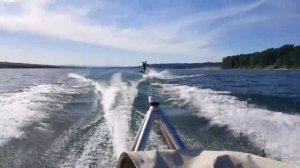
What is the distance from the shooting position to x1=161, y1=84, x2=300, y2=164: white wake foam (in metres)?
7.87

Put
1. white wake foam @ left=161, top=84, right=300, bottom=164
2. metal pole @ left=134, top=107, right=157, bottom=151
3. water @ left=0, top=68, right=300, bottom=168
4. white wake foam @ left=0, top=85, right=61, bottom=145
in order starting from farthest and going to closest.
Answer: white wake foam @ left=0, top=85, right=61, bottom=145, white wake foam @ left=161, top=84, right=300, bottom=164, water @ left=0, top=68, right=300, bottom=168, metal pole @ left=134, top=107, right=157, bottom=151

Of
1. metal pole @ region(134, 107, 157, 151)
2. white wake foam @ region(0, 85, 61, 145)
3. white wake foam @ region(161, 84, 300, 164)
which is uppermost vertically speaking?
metal pole @ region(134, 107, 157, 151)

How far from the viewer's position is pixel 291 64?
89.8 m

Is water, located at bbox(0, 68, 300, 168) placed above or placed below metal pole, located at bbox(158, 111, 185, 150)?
below

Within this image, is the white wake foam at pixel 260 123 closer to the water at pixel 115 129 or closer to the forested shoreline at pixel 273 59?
the water at pixel 115 129

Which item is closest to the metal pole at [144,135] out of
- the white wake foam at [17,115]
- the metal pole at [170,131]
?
the metal pole at [170,131]

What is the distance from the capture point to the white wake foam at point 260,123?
25.8 ft

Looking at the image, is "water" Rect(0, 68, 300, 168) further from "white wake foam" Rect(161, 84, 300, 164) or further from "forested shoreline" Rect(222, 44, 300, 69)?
"forested shoreline" Rect(222, 44, 300, 69)

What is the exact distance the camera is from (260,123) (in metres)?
9.97

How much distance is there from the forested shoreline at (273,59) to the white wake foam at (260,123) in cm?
8005

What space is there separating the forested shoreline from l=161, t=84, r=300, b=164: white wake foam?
80.1 metres

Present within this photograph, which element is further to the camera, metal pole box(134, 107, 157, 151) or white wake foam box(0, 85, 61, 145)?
white wake foam box(0, 85, 61, 145)

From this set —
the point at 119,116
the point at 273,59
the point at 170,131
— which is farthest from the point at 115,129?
the point at 273,59

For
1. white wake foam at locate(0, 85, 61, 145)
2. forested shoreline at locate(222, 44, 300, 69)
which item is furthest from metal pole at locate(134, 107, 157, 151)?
forested shoreline at locate(222, 44, 300, 69)
